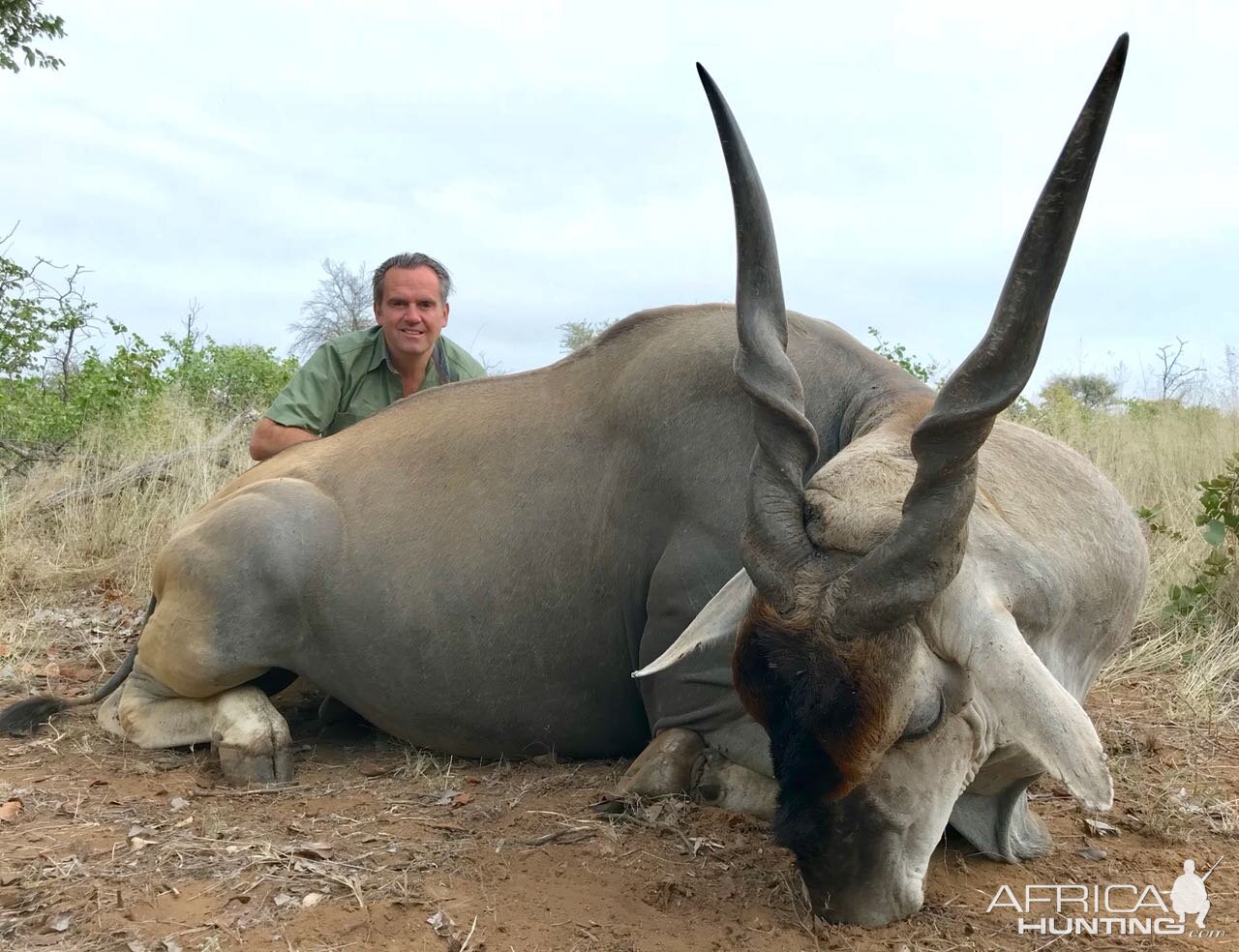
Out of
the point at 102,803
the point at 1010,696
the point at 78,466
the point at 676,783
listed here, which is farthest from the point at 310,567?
the point at 78,466

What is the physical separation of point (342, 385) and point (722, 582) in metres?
3.08

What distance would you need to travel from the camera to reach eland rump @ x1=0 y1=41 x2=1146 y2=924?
8.56 ft

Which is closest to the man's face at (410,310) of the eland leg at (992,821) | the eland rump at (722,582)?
the eland rump at (722,582)

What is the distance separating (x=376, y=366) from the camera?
6.25 metres

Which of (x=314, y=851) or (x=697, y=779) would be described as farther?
(x=697, y=779)

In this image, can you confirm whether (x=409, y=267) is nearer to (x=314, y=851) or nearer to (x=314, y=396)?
(x=314, y=396)

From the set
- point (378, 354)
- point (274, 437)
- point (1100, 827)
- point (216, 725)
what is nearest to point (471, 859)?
point (216, 725)

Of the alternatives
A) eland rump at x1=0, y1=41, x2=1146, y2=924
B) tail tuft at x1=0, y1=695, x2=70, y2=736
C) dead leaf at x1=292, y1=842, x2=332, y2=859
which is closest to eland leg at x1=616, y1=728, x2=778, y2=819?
eland rump at x1=0, y1=41, x2=1146, y2=924

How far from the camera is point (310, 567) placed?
177 inches

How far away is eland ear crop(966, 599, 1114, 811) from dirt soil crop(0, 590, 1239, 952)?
1.91ft

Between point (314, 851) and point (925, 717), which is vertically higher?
point (925, 717)

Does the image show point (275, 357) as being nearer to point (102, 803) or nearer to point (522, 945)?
point (102, 803)

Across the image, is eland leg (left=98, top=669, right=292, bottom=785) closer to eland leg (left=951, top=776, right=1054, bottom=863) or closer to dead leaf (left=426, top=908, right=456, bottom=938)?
dead leaf (left=426, top=908, right=456, bottom=938)

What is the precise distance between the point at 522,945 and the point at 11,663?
403 cm
